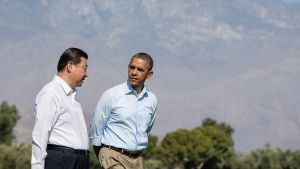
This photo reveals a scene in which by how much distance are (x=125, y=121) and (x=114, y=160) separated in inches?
16.9

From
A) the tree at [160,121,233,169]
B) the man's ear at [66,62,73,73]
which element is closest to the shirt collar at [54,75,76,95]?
the man's ear at [66,62,73,73]

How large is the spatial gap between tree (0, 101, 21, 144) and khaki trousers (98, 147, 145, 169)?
2356 inches

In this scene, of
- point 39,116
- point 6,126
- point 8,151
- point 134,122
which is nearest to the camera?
point 39,116

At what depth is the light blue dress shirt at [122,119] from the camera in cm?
977

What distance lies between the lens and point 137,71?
982 centimetres

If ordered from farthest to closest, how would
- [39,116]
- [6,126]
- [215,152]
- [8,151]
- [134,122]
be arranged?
[215,152], [6,126], [8,151], [134,122], [39,116]

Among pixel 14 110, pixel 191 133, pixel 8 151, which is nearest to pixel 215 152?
pixel 191 133

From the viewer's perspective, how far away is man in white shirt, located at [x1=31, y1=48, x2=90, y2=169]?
Answer: 799 centimetres

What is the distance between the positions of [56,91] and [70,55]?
376 mm

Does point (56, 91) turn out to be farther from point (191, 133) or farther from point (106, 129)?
point (191, 133)

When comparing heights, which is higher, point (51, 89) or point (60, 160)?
point (51, 89)

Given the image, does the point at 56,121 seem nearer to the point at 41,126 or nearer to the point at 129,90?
the point at 41,126

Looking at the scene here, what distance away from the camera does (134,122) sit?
32.2ft

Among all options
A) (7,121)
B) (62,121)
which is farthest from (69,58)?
(7,121)
